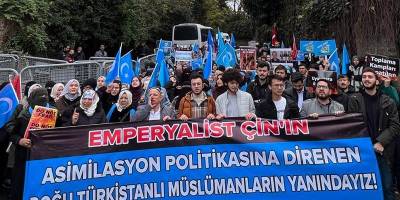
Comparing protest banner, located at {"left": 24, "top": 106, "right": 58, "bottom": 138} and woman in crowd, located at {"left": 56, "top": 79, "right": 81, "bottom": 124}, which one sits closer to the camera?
protest banner, located at {"left": 24, "top": 106, "right": 58, "bottom": 138}

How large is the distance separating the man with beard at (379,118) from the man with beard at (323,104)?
0.82 feet

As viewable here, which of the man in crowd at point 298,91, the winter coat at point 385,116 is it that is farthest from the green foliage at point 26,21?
the winter coat at point 385,116

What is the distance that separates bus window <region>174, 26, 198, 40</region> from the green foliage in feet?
46.1

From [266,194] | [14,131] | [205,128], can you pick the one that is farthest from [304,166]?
[14,131]

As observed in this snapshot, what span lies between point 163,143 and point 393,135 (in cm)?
258

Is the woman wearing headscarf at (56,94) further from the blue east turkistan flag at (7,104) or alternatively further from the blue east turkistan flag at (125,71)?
the blue east turkistan flag at (125,71)

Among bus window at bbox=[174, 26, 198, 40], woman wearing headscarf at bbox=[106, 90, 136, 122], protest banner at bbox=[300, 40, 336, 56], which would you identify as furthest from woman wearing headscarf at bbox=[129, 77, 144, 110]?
bus window at bbox=[174, 26, 198, 40]

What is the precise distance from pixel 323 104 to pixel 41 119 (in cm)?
316

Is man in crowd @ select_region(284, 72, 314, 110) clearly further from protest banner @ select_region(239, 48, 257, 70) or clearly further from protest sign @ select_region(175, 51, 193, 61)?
protest sign @ select_region(175, 51, 193, 61)

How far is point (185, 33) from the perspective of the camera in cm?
3209

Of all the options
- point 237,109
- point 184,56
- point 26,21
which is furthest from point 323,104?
point 26,21

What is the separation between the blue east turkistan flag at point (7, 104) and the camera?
21.3 ft

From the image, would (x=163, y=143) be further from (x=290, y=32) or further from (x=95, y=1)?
(x=290, y=32)

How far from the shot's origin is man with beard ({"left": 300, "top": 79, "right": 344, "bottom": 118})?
19.1 feet
